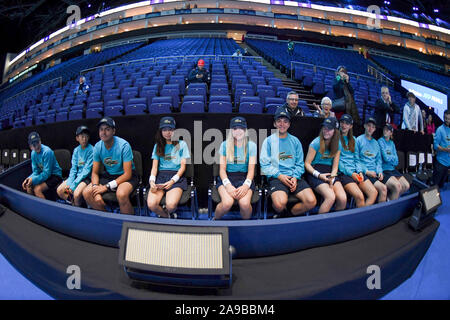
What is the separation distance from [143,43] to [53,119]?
15.0 meters

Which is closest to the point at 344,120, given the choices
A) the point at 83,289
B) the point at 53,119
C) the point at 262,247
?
the point at 262,247

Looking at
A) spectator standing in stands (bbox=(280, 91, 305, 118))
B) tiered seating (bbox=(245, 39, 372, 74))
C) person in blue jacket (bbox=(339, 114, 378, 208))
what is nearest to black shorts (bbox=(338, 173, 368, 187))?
person in blue jacket (bbox=(339, 114, 378, 208))

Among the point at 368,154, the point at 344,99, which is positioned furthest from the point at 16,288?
the point at 344,99

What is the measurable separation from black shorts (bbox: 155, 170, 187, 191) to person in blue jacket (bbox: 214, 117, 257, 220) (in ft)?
1.40

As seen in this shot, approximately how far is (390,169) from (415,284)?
217cm

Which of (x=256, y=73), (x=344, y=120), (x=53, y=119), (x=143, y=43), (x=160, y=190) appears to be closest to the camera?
(x=160, y=190)

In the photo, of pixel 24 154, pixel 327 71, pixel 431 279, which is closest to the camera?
pixel 431 279

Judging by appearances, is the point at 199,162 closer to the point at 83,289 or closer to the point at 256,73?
the point at 83,289

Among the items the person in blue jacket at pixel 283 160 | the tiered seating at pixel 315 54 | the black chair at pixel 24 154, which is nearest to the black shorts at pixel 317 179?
the person in blue jacket at pixel 283 160

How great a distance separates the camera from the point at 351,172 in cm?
253

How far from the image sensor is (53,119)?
5.84 m

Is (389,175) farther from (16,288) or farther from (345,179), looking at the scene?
(16,288)

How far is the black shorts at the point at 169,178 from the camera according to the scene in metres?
2.25

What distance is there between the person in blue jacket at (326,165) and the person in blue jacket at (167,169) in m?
1.59
